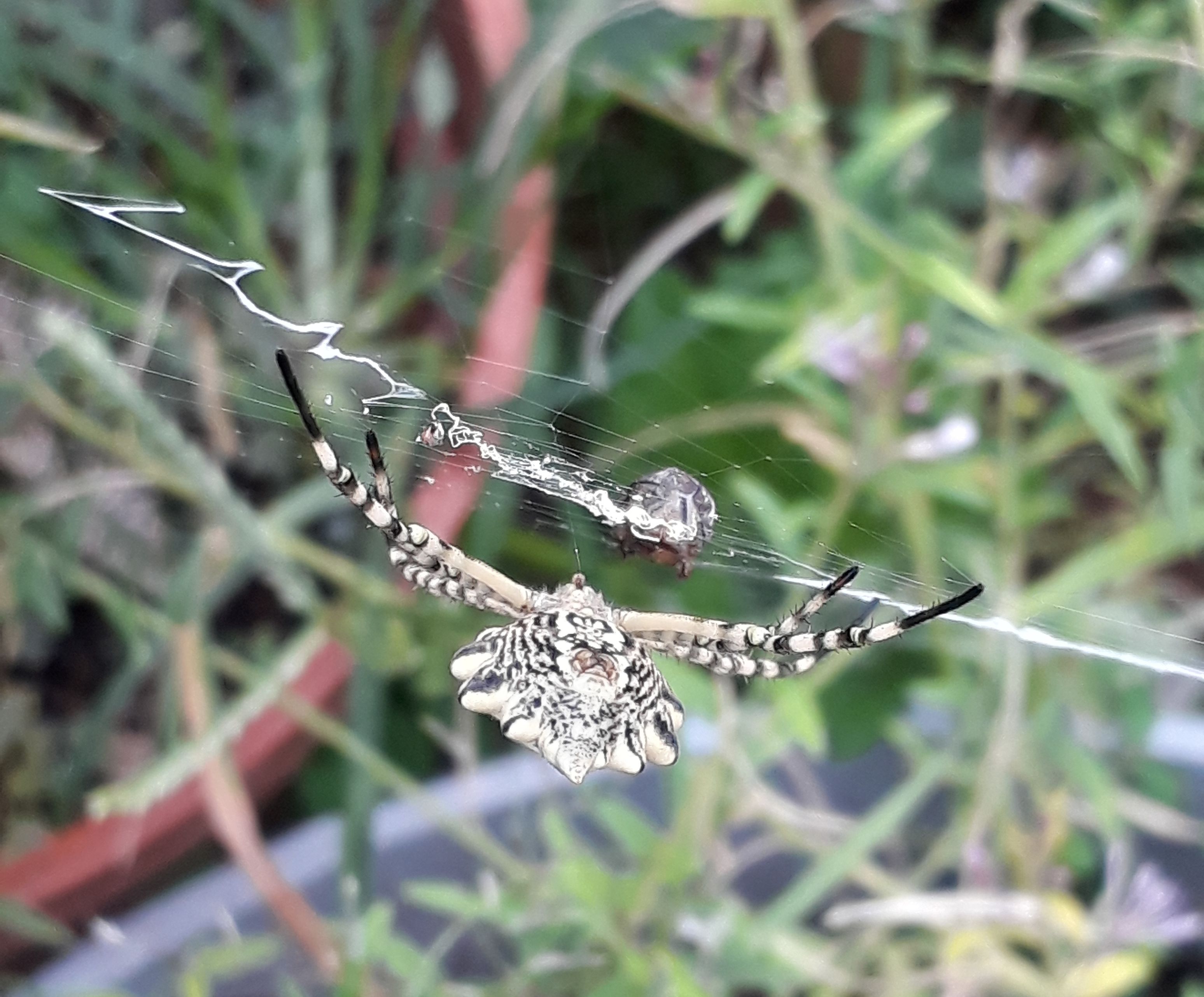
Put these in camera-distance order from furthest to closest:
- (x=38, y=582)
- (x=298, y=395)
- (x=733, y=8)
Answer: (x=38, y=582) → (x=733, y=8) → (x=298, y=395)

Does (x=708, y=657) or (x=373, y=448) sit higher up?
(x=373, y=448)

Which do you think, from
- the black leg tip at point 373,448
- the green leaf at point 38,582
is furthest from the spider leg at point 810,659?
the green leaf at point 38,582

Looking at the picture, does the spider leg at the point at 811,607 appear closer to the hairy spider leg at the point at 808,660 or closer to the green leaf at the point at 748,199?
the hairy spider leg at the point at 808,660

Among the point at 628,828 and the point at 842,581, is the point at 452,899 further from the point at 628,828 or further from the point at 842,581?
the point at 842,581

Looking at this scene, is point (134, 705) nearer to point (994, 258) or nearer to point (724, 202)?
point (724, 202)

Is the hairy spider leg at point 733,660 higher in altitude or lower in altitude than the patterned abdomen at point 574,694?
lower

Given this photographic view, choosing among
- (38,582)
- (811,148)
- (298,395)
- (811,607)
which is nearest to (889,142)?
(811,148)

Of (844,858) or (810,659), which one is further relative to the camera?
(844,858)

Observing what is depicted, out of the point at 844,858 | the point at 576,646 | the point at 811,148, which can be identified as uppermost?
the point at 811,148
